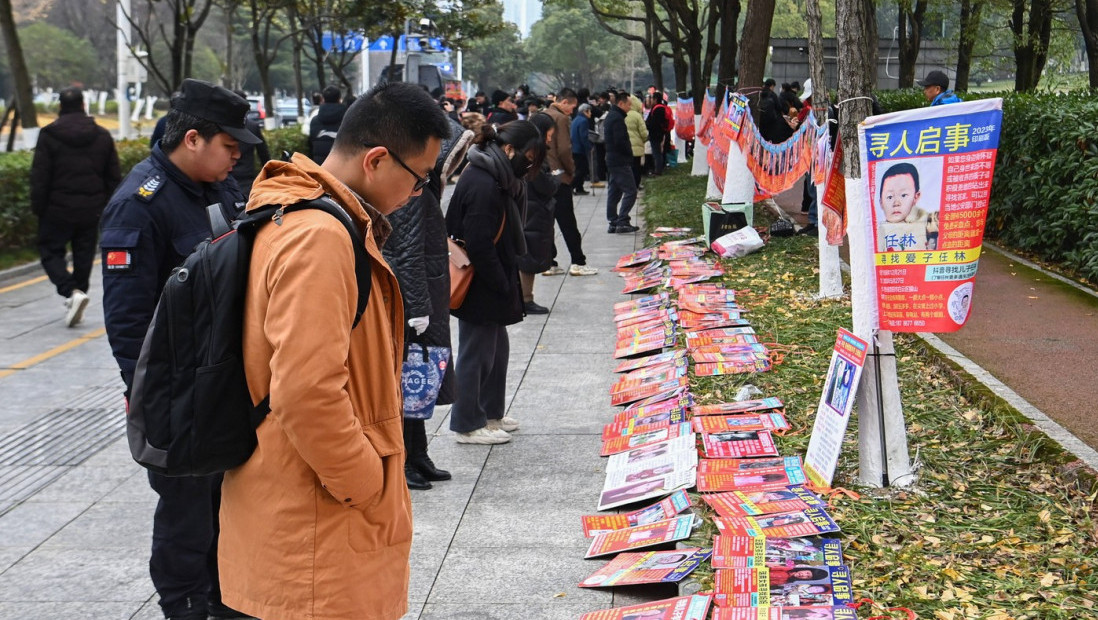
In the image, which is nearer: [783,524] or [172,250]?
[172,250]

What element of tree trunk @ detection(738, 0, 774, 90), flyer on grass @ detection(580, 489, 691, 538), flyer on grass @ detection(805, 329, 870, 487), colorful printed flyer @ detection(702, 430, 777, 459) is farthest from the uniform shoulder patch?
tree trunk @ detection(738, 0, 774, 90)

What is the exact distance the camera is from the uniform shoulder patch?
4.03m

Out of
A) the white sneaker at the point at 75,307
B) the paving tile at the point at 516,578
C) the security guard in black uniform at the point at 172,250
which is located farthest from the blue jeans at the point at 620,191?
the security guard in black uniform at the point at 172,250

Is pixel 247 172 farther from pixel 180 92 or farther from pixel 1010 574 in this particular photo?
pixel 1010 574

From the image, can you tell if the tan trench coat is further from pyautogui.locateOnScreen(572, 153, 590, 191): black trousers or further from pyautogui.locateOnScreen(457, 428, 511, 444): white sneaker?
pyautogui.locateOnScreen(572, 153, 590, 191): black trousers

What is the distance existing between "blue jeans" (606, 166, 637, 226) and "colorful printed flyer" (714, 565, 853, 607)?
11.4 metres

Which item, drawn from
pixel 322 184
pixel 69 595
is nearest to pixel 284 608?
pixel 322 184

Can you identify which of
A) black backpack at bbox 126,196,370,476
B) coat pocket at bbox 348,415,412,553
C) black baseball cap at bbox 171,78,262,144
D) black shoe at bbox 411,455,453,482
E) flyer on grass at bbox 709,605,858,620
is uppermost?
black baseball cap at bbox 171,78,262,144

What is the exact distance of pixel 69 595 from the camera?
14.9 feet

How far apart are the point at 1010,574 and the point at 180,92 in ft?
11.2

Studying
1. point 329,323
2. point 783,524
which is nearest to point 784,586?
point 783,524

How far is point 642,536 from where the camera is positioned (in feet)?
15.9

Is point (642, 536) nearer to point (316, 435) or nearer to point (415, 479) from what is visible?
point (415, 479)

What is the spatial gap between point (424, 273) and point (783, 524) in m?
1.95
